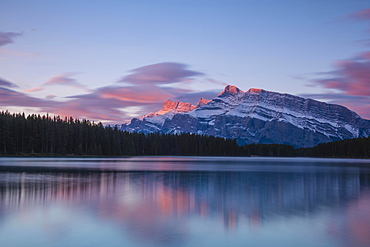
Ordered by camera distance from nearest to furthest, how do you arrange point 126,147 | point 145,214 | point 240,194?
point 145,214 → point 240,194 → point 126,147

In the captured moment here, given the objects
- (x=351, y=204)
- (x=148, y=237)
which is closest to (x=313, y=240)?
(x=148, y=237)

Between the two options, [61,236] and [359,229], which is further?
[359,229]

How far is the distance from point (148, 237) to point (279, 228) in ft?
20.6

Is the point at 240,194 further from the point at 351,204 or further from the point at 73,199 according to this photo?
the point at 73,199

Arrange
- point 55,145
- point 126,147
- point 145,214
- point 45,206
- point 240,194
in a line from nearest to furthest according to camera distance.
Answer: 1. point 145,214
2. point 45,206
3. point 240,194
4. point 55,145
5. point 126,147

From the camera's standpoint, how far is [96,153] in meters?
152

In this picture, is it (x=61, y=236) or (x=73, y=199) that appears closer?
(x=61, y=236)

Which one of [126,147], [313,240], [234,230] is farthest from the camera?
[126,147]

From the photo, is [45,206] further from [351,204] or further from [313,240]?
[351,204]

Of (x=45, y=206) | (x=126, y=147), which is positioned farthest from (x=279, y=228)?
(x=126, y=147)

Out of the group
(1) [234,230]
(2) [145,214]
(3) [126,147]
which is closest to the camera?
(1) [234,230]

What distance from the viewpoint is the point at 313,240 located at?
49.4 feet

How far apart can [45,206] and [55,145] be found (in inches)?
4972

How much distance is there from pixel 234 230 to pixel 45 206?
40.1 ft
